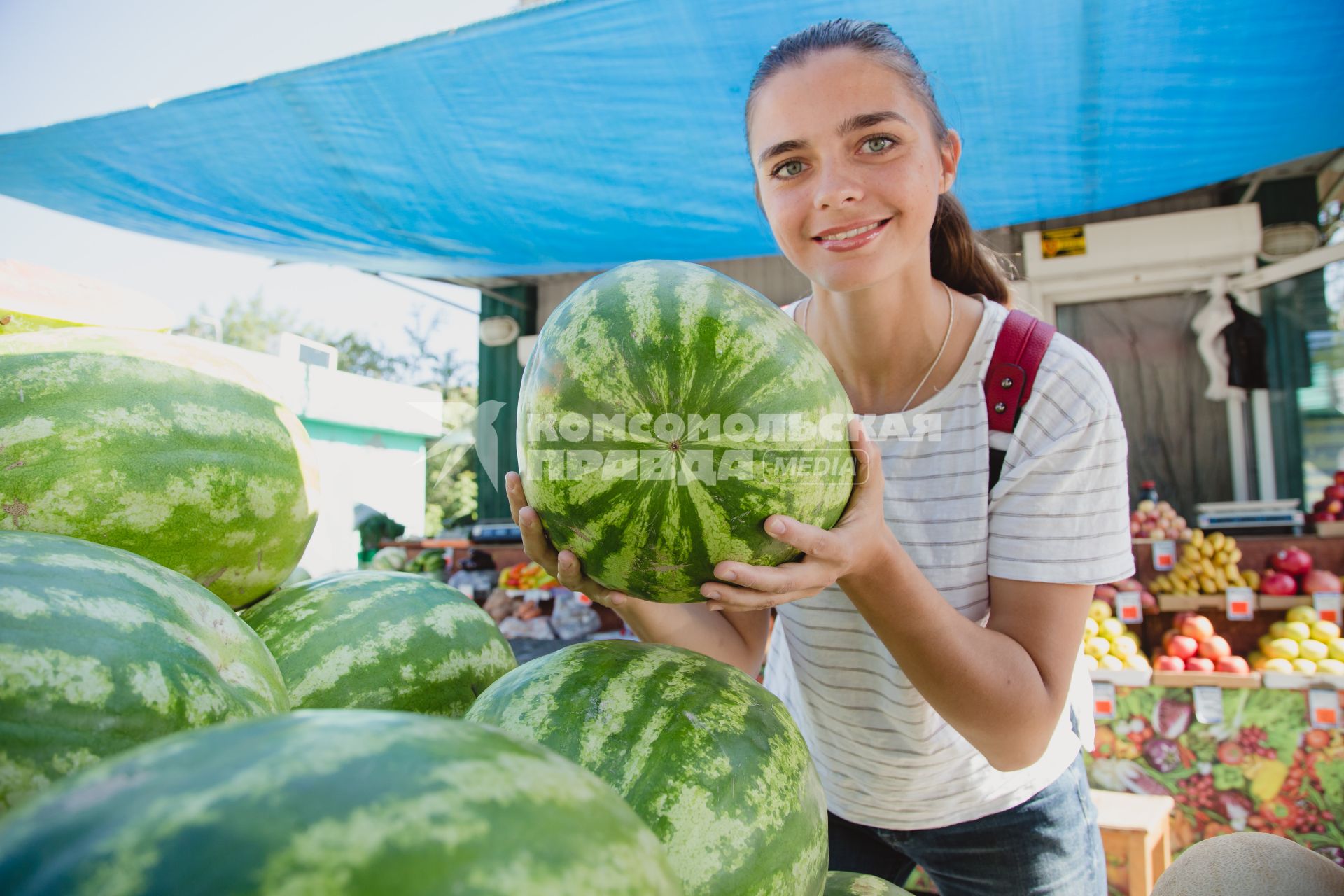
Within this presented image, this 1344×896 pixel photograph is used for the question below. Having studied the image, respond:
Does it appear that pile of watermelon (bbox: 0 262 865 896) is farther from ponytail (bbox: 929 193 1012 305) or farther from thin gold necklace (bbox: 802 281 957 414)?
ponytail (bbox: 929 193 1012 305)

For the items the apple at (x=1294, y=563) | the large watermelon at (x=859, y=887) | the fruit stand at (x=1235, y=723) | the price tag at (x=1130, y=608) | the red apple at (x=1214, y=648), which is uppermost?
the apple at (x=1294, y=563)

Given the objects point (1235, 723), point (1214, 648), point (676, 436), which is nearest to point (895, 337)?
point (676, 436)

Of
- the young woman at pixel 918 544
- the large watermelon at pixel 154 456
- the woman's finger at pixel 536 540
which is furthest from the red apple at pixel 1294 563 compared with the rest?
the large watermelon at pixel 154 456

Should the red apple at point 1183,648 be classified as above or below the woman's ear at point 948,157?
below

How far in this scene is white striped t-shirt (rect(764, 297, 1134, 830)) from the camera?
1.51 m

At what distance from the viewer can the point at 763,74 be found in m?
1.69

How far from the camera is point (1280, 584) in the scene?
14.8ft

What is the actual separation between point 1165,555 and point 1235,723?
118 cm

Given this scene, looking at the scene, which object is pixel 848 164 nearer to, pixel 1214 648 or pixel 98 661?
pixel 98 661

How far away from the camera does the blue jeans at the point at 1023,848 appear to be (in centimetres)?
177

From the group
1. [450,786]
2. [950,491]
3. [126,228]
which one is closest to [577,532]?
[450,786]

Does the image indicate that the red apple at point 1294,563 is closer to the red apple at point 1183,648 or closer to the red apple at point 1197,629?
the red apple at point 1197,629

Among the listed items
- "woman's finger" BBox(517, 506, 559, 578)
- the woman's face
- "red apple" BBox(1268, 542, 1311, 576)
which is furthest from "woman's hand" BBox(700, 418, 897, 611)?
"red apple" BBox(1268, 542, 1311, 576)

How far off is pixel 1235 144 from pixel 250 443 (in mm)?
5618
